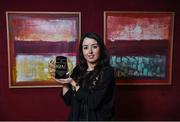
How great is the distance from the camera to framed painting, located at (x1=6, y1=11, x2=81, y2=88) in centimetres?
213

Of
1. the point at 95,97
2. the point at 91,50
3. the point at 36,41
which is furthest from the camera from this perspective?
the point at 36,41

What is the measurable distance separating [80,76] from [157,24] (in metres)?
1.05

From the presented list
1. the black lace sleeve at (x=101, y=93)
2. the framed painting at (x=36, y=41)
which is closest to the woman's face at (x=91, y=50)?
the black lace sleeve at (x=101, y=93)

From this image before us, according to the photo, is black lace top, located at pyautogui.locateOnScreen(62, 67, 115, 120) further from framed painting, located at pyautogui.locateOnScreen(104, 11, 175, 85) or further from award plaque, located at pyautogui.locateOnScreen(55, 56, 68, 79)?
framed painting, located at pyautogui.locateOnScreen(104, 11, 175, 85)

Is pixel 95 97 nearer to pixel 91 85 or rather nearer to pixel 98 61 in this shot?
pixel 91 85

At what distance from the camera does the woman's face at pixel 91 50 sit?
1.51 m

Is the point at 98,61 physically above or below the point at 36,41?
below

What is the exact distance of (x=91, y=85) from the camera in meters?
1.45

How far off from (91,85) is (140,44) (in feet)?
3.13

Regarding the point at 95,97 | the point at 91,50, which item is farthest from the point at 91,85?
the point at 91,50

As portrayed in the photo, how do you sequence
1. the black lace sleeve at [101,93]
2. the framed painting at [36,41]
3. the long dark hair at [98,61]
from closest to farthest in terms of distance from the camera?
the black lace sleeve at [101,93], the long dark hair at [98,61], the framed painting at [36,41]

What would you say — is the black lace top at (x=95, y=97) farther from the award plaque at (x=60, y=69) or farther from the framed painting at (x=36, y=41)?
the framed painting at (x=36, y=41)

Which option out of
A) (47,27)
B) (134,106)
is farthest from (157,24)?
(47,27)

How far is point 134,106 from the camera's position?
2.31 metres
